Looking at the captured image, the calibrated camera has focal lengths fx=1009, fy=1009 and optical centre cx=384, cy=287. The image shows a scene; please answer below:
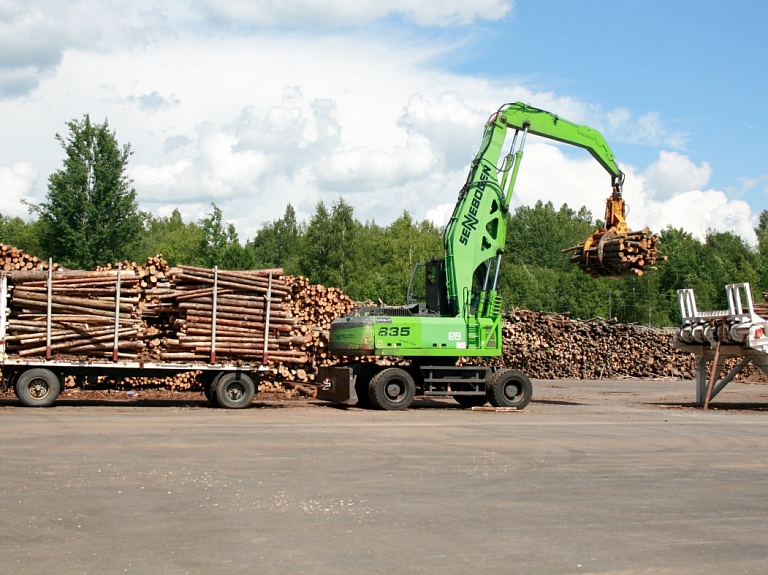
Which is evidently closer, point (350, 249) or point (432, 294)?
point (432, 294)

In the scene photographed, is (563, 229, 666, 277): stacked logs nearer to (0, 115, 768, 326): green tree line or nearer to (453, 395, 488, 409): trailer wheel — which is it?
(453, 395, 488, 409): trailer wheel

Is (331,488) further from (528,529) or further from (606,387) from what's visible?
A: (606,387)

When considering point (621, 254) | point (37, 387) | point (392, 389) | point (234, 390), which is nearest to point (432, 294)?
point (392, 389)

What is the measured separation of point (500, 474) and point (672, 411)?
39.6ft

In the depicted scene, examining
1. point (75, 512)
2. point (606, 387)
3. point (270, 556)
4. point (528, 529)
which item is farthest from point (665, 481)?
point (606, 387)

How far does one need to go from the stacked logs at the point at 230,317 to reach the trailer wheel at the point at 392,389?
1.93 meters

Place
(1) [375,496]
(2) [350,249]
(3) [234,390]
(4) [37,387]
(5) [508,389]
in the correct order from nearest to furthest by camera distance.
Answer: (1) [375,496]
(4) [37,387]
(3) [234,390]
(5) [508,389]
(2) [350,249]

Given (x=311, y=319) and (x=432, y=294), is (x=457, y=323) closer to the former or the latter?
(x=432, y=294)

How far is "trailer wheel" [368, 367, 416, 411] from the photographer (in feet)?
70.0

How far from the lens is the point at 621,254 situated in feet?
72.7

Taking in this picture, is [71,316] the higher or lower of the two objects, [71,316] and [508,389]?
the higher

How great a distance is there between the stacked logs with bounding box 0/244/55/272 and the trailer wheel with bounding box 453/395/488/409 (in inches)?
386

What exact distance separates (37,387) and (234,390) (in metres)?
3.97

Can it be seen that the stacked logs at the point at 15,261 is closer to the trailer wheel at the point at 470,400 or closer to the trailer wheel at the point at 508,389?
the trailer wheel at the point at 470,400
